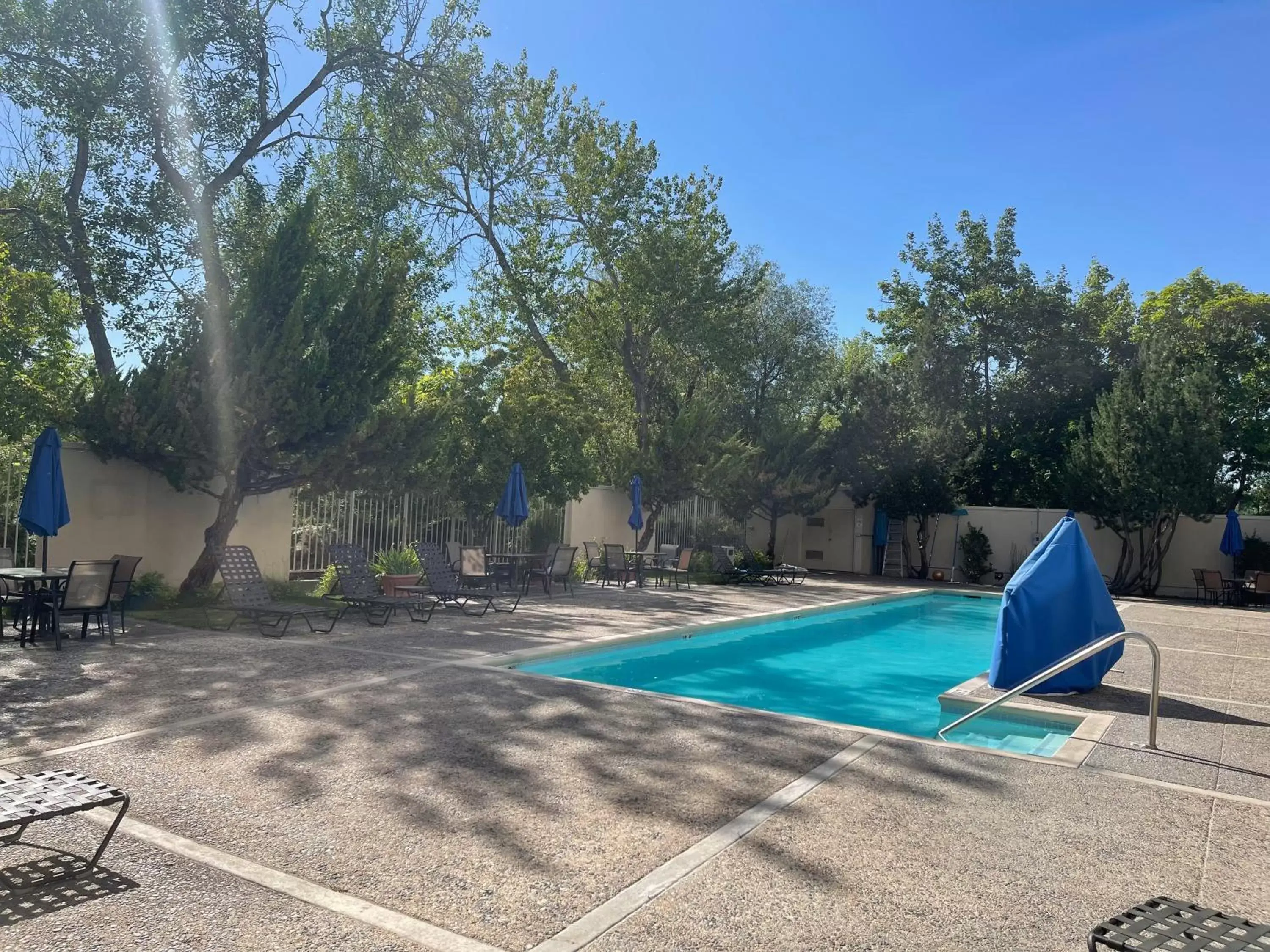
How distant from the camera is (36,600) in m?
8.74

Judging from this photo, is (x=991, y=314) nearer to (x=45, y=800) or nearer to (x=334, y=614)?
(x=334, y=614)

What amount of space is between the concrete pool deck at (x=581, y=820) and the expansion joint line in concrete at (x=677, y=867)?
14 mm

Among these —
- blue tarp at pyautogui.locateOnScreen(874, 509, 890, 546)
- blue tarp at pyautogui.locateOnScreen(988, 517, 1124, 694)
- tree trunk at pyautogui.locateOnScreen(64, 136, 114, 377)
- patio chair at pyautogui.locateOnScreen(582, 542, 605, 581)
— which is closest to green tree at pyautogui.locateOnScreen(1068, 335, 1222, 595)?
blue tarp at pyautogui.locateOnScreen(874, 509, 890, 546)

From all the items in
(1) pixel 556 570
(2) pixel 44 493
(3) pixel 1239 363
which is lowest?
(1) pixel 556 570

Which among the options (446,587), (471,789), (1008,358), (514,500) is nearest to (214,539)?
(446,587)

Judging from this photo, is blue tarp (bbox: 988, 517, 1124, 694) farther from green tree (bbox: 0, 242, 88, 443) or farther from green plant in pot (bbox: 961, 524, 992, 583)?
green plant in pot (bbox: 961, 524, 992, 583)

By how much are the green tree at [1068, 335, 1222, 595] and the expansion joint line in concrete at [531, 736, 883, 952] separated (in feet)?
67.5

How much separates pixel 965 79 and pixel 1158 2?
12.7 feet

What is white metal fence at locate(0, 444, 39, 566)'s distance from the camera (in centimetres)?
1138

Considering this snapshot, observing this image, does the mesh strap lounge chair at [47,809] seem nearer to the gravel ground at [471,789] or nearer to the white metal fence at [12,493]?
the gravel ground at [471,789]

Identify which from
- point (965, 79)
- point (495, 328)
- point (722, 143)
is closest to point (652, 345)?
point (495, 328)

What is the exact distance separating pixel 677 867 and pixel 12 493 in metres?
11.3

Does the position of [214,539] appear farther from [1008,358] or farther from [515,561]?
[1008,358]

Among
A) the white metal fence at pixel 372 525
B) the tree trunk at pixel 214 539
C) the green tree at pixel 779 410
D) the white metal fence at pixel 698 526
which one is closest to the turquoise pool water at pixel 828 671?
the tree trunk at pixel 214 539
